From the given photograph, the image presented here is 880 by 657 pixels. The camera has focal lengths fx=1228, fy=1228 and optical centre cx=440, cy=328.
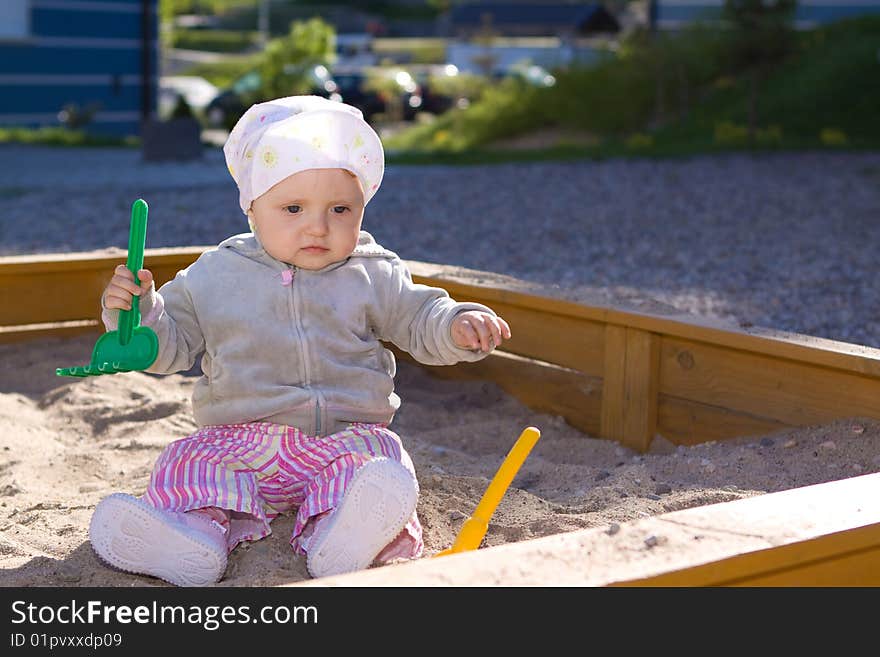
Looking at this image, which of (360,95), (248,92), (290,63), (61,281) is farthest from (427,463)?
(360,95)

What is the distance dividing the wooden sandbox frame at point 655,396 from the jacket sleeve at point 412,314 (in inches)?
27.9

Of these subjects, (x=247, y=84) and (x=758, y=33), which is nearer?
(x=758, y=33)

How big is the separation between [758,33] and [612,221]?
3.98m

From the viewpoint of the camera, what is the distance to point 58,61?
15328 mm

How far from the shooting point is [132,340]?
2.04 m

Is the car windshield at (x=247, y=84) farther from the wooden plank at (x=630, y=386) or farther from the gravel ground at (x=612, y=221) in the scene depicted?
the wooden plank at (x=630, y=386)

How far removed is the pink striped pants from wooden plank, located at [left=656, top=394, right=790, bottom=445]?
2.93ft

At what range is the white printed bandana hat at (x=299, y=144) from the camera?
2100 mm

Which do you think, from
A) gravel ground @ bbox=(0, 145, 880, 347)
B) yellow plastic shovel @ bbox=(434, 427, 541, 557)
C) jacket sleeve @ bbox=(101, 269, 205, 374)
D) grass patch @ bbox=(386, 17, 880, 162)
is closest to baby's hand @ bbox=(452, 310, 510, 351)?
yellow plastic shovel @ bbox=(434, 427, 541, 557)

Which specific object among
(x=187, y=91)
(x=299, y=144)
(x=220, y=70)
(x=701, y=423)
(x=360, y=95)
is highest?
(x=299, y=144)

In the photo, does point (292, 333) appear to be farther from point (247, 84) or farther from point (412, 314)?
point (247, 84)

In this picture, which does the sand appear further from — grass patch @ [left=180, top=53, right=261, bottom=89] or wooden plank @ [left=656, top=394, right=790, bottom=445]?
grass patch @ [left=180, top=53, right=261, bottom=89]

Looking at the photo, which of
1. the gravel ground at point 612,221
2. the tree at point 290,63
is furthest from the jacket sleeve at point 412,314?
the tree at point 290,63
